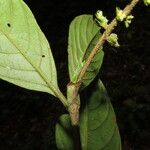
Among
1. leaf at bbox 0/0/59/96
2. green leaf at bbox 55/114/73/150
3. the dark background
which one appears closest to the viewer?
leaf at bbox 0/0/59/96

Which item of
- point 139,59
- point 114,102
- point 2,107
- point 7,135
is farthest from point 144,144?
point 2,107

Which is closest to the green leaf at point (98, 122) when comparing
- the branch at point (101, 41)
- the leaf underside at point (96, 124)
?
the leaf underside at point (96, 124)

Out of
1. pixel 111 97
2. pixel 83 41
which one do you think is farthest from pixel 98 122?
pixel 111 97

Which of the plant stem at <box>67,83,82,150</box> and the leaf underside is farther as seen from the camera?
the leaf underside

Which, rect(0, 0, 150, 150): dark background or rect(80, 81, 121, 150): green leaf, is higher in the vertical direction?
rect(80, 81, 121, 150): green leaf

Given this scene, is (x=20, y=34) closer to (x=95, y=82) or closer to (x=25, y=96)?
(x=95, y=82)

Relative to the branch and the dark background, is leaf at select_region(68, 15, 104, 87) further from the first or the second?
the dark background

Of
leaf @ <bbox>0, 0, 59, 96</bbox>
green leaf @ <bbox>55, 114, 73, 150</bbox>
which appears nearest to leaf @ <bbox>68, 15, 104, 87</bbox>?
leaf @ <bbox>0, 0, 59, 96</bbox>

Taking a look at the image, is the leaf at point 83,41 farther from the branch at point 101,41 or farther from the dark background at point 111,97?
the dark background at point 111,97
